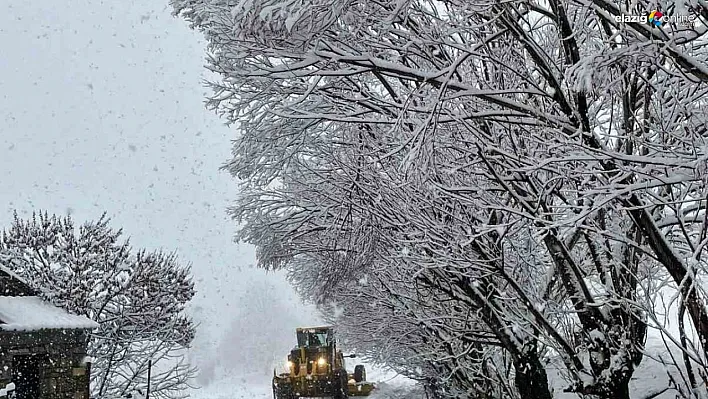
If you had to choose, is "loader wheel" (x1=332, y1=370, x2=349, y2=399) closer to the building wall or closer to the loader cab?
the loader cab

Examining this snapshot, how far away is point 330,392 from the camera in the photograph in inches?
859

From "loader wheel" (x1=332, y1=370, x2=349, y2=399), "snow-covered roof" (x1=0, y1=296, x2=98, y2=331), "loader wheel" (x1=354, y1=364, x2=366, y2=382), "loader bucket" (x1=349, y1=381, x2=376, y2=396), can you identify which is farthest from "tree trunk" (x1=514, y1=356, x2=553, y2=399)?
"loader wheel" (x1=354, y1=364, x2=366, y2=382)

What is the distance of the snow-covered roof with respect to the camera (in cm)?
1232

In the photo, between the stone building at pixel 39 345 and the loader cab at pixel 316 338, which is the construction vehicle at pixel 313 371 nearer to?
the loader cab at pixel 316 338

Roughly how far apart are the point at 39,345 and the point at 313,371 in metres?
11.1

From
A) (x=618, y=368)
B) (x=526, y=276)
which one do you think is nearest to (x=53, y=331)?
(x=526, y=276)

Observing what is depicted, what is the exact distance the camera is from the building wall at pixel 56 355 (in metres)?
12.1

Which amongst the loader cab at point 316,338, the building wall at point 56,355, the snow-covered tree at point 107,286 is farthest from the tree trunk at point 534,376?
the loader cab at point 316,338

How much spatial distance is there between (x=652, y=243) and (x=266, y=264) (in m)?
8.13

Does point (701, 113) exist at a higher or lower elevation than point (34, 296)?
lower

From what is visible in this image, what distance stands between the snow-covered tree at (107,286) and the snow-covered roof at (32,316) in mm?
3363

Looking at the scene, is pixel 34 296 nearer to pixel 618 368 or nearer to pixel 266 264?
pixel 266 264

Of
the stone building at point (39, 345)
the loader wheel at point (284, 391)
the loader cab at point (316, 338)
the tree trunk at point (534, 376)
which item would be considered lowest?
the tree trunk at point (534, 376)

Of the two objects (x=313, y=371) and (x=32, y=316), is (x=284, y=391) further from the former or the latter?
(x=32, y=316)
